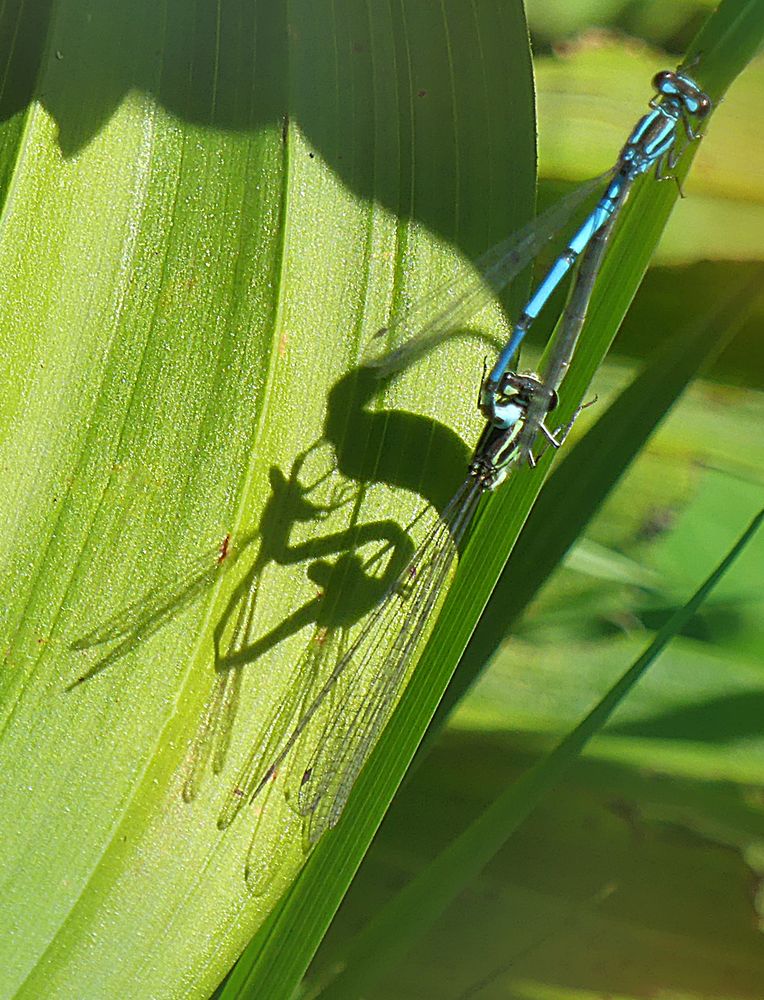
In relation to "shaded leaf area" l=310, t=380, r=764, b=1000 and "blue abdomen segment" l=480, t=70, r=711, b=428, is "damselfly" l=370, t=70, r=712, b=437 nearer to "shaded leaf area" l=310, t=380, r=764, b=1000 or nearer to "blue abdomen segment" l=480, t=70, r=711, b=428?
"blue abdomen segment" l=480, t=70, r=711, b=428

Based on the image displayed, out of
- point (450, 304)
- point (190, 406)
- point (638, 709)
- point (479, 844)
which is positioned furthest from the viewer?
point (638, 709)

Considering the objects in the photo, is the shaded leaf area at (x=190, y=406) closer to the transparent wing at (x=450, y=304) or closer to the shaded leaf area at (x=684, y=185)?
the transparent wing at (x=450, y=304)

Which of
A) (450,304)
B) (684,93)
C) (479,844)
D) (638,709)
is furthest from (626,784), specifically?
(684,93)

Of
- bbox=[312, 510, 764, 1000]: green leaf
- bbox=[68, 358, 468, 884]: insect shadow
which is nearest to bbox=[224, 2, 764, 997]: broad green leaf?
bbox=[68, 358, 468, 884]: insect shadow

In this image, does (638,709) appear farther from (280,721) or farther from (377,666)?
(280,721)

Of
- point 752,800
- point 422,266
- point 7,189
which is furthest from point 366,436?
point 752,800

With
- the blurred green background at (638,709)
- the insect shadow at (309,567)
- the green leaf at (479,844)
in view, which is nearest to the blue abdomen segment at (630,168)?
the insect shadow at (309,567)

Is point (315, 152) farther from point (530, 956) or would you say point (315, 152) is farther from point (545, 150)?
point (530, 956)
